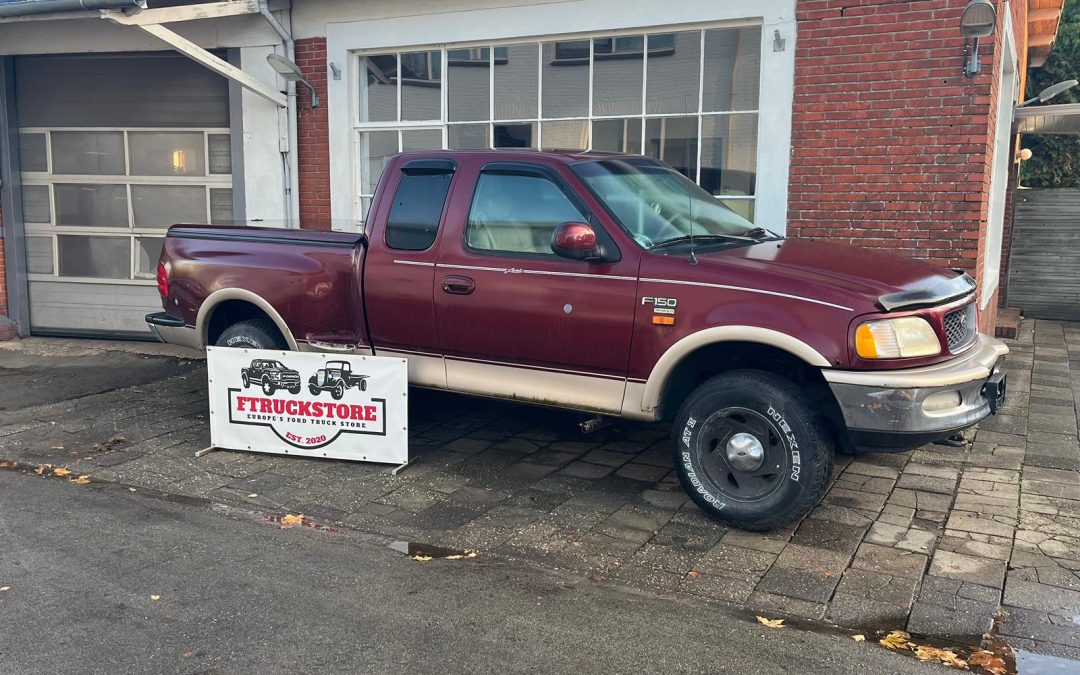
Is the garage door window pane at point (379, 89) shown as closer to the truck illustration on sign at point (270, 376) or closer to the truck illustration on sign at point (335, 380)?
the truck illustration on sign at point (270, 376)

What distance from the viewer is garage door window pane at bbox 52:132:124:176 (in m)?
10.9

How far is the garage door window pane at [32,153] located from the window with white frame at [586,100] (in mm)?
4253

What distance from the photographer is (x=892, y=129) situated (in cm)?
750

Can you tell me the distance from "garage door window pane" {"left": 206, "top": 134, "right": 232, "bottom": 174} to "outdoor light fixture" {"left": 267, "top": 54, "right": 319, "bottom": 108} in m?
1.29

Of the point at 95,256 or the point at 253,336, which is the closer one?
the point at 253,336

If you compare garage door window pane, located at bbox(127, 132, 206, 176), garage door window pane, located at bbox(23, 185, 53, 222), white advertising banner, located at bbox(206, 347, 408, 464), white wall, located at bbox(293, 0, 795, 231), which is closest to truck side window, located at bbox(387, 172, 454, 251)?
white advertising banner, located at bbox(206, 347, 408, 464)

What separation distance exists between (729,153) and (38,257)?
832 cm

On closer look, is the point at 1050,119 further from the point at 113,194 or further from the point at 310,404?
the point at 113,194

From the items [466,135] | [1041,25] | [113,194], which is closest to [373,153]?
[466,135]

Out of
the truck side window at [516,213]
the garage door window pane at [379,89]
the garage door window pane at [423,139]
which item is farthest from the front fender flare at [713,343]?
the garage door window pane at [379,89]

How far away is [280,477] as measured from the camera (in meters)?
6.04

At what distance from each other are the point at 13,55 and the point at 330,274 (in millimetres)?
7079

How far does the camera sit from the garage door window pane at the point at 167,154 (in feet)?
34.8

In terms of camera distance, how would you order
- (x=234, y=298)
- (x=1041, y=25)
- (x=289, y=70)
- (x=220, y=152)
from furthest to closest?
(x=1041, y=25), (x=220, y=152), (x=289, y=70), (x=234, y=298)
